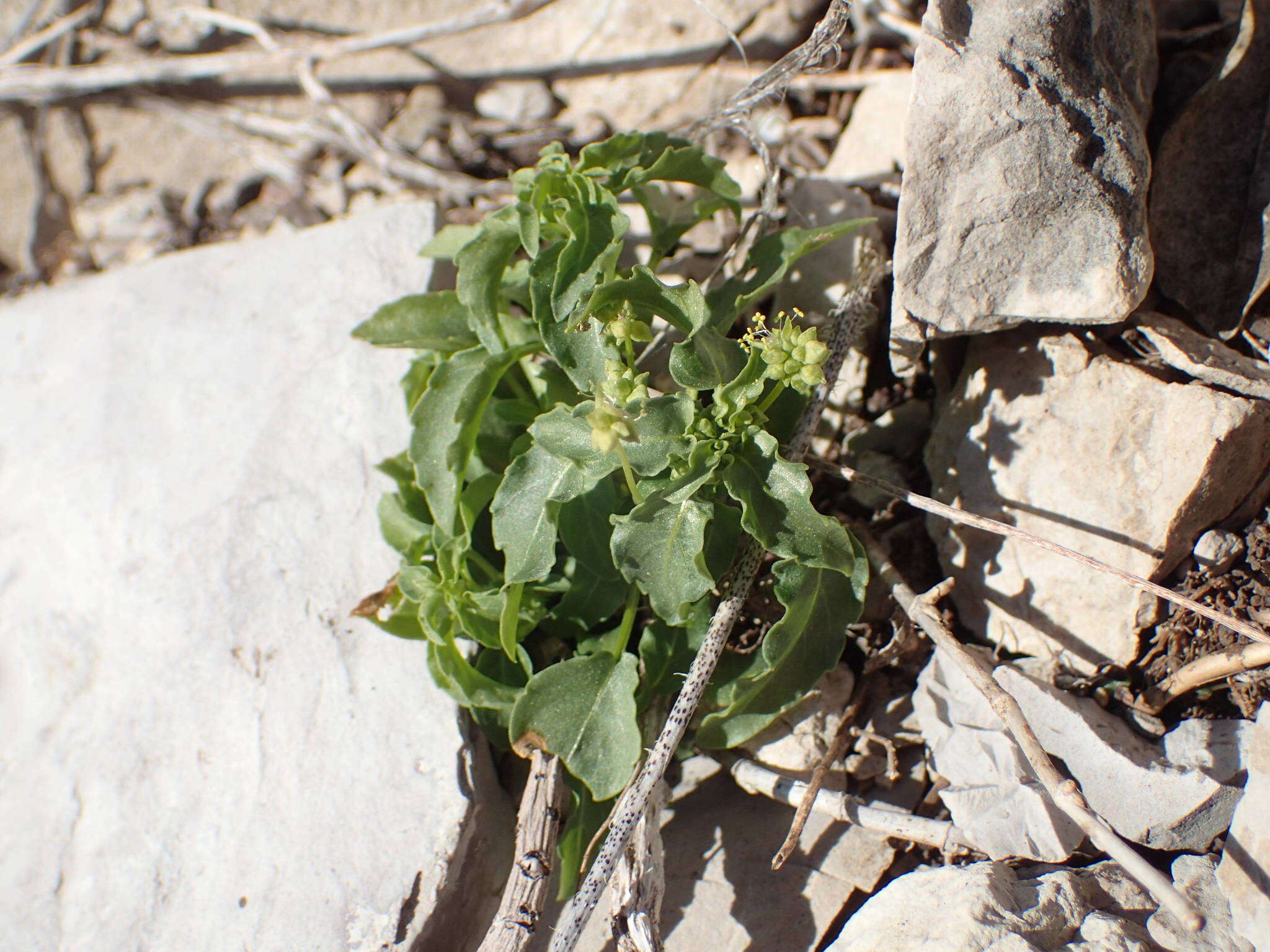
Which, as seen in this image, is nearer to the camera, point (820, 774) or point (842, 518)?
point (820, 774)

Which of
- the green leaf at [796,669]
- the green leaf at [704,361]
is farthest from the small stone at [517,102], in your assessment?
the green leaf at [796,669]

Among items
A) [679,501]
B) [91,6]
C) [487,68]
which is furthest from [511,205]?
[91,6]

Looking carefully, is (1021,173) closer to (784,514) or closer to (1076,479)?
(1076,479)

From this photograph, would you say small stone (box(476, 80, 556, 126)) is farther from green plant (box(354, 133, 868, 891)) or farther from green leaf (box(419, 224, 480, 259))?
green plant (box(354, 133, 868, 891))

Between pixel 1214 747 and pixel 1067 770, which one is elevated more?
pixel 1214 747

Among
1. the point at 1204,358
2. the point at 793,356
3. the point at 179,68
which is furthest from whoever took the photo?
the point at 179,68

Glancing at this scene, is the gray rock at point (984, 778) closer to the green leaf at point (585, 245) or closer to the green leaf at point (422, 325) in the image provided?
the green leaf at point (585, 245)

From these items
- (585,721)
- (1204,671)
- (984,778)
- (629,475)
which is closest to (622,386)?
(629,475)
